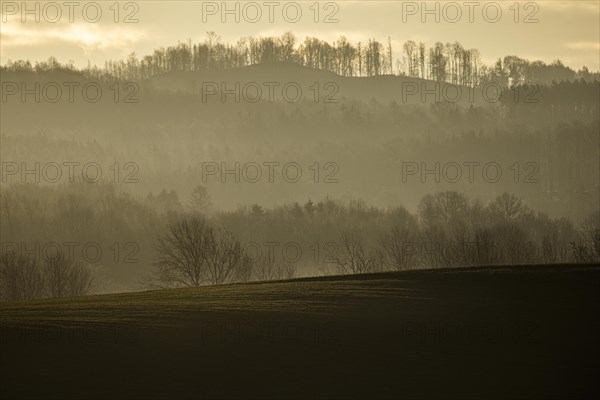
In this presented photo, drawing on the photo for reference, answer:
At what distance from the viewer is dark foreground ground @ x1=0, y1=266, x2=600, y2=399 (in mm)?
33219

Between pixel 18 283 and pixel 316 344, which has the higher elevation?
pixel 316 344

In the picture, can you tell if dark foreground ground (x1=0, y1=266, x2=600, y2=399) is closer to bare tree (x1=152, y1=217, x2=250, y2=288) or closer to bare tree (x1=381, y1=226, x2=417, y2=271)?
bare tree (x1=152, y1=217, x2=250, y2=288)

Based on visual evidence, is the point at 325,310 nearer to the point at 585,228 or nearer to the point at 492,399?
the point at 492,399

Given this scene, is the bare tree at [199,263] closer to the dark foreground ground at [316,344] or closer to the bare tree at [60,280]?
the bare tree at [60,280]

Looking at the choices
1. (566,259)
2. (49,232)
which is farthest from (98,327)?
(49,232)

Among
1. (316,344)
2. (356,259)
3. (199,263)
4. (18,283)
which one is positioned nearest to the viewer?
(316,344)

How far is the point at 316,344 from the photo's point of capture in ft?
129

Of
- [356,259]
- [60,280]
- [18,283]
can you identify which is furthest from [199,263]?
[356,259]

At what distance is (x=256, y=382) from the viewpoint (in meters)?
33.5

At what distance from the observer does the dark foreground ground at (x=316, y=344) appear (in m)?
33.2

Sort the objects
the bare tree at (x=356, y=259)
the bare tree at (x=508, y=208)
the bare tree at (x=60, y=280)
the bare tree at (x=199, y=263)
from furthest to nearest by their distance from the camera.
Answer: the bare tree at (x=508, y=208) → the bare tree at (x=356, y=259) → the bare tree at (x=60, y=280) → the bare tree at (x=199, y=263)

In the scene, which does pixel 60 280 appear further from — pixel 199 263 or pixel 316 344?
pixel 316 344

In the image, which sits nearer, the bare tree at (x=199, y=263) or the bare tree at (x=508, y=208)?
the bare tree at (x=199, y=263)

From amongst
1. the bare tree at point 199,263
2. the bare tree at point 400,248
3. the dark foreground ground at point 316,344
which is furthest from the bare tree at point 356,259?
the dark foreground ground at point 316,344
